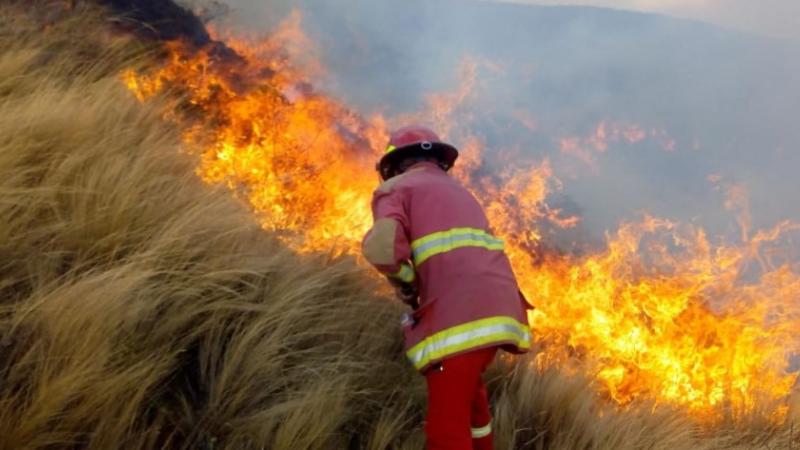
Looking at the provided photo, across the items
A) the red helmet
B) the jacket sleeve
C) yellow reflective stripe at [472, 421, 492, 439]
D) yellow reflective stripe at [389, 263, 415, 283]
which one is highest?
the red helmet

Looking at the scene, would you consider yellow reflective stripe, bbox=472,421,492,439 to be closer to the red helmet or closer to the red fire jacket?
the red fire jacket

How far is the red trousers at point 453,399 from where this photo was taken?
2371 millimetres

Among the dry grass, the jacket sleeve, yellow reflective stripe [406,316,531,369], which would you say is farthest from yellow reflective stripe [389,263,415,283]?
the dry grass

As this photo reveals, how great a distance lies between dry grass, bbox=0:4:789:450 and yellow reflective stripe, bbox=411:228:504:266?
620 millimetres

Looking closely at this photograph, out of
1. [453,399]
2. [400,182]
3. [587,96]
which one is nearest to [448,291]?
[453,399]

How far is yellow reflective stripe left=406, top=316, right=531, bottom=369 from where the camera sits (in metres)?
2.41

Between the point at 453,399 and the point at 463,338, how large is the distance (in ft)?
0.83

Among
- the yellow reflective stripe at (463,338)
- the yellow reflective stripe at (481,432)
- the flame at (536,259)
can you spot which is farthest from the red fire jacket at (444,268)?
the flame at (536,259)

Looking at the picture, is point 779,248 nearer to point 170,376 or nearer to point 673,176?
point 673,176

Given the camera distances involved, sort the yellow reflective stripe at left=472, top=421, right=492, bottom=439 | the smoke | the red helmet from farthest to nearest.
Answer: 1. the smoke
2. the red helmet
3. the yellow reflective stripe at left=472, top=421, right=492, bottom=439

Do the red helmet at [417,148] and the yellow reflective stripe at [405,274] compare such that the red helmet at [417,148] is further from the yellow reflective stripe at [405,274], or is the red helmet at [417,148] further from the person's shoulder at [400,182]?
the yellow reflective stripe at [405,274]

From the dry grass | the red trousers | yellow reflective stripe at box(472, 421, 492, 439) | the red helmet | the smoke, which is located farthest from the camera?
the smoke

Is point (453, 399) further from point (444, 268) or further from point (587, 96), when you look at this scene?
point (587, 96)

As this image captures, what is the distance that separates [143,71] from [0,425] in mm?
4071
